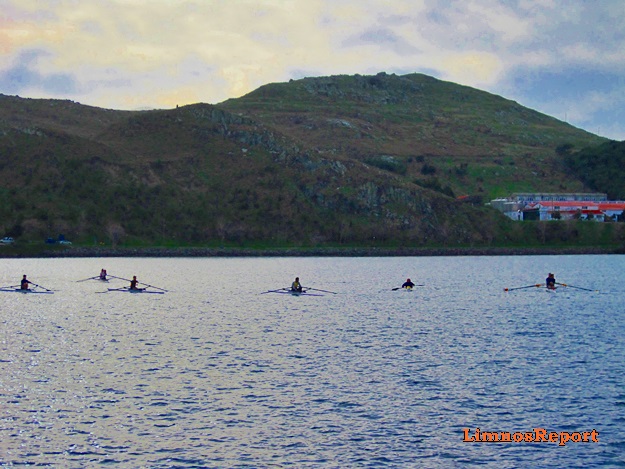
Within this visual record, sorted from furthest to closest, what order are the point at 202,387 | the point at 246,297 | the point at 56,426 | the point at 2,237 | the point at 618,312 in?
the point at 2,237, the point at 246,297, the point at 618,312, the point at 202,387, the point at 56,426

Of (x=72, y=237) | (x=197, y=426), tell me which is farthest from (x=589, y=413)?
(x=72, y=237)

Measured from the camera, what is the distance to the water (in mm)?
33125

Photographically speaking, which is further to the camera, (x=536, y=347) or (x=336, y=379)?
(x=536, y=347)

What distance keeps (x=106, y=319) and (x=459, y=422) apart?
46999 millimetres

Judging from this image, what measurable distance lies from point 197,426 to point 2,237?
167 metres

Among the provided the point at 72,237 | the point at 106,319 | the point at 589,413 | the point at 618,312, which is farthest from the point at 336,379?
the point at 72,237

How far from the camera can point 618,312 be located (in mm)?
83188

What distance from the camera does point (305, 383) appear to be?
45.2 metres

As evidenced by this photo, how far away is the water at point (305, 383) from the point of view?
33125mm

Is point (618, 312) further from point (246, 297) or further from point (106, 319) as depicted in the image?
point (106, 319)

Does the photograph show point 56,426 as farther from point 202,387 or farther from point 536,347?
point 536,347

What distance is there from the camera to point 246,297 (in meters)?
99.5

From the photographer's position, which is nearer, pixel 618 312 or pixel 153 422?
pixel 153 422

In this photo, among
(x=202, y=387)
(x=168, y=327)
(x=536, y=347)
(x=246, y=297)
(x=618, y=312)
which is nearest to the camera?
(x=202, y=387)
